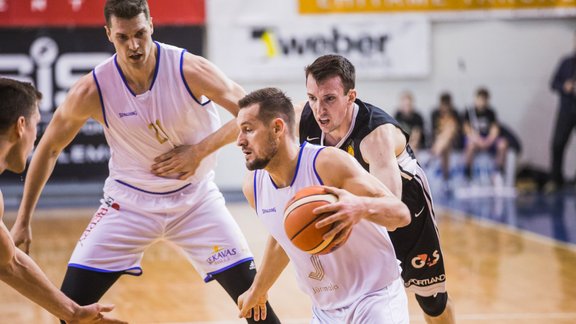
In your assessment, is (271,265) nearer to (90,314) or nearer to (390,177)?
(390,177)

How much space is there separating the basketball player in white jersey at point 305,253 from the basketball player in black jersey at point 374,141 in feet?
1.38

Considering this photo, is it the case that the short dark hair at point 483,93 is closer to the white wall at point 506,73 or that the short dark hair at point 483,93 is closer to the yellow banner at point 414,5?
the white wall at point 506,73

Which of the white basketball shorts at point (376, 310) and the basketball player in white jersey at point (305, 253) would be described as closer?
the basketball player in white jersey at point (305, 253)

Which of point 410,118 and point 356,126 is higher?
point 356,126

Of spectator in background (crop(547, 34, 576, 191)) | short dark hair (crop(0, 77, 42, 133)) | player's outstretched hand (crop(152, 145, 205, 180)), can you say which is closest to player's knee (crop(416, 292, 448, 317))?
player's outstretched hand (crop(152, 145, 205, 180))

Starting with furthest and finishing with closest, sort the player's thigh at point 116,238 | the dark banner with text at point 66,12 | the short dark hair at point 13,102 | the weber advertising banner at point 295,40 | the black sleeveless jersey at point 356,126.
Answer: the weber advertising banner at point 295,40 < the dark banner with text at point 66,12 < the player's thigh at point 116,238 < the black sleeveless jersey at point 356,126 < the short dark hair at point 13,102

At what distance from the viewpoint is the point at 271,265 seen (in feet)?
14.5

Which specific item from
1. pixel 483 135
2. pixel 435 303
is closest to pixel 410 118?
pixel 483 135

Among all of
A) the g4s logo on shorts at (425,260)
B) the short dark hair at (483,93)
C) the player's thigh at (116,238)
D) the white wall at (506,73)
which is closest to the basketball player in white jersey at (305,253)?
the player's thigh at (116,238)

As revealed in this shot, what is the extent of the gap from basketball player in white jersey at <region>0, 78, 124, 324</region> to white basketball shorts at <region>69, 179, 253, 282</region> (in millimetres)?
696

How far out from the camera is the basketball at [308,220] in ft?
12.1

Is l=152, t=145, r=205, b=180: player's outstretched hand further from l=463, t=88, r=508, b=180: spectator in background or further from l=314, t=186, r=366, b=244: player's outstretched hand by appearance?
l=463, t=88, r=508, b=180: spectator in background

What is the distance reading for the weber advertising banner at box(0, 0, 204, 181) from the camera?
15.0 metres

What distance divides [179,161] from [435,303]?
1784 mm
